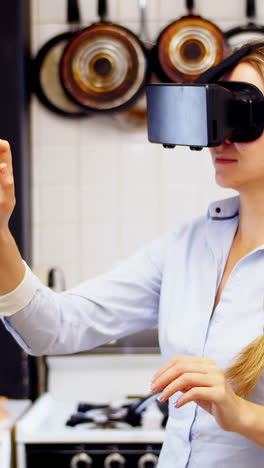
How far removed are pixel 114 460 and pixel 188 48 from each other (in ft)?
4.60

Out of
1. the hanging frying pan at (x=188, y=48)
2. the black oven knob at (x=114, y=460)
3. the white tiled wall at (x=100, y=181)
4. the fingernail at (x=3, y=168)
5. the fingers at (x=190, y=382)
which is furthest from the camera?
the white tiled wall at (x=100, y=181)

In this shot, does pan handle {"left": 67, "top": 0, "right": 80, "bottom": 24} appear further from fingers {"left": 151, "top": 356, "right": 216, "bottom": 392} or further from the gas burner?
fingers {"left": 151, "top": 356, "right": 216, "bottom": 392}

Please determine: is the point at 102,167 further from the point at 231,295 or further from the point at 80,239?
the point at 231,295

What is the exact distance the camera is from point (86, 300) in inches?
54.0

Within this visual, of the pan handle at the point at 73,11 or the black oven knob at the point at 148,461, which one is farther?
the pan handle at the point at 73,11

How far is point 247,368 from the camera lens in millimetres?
1131

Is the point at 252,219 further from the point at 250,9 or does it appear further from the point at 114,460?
the point at 250,9

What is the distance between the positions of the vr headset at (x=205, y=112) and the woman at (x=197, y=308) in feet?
0.11

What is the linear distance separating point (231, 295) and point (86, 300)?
0.28 metres

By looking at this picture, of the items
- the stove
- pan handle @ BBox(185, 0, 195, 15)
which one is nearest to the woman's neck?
the stove

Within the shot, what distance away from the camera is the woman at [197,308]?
3.64 ft

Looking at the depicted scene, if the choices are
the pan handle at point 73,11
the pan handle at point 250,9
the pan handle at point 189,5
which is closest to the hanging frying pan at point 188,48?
the pan handle at point 189,5

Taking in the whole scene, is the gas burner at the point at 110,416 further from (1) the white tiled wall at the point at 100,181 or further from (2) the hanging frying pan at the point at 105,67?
(2) the hanging frying pan at the point at 105,67

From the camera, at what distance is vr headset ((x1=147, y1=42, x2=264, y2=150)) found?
1133mm
